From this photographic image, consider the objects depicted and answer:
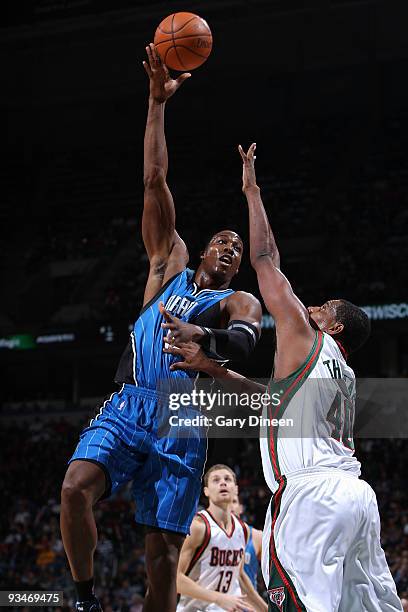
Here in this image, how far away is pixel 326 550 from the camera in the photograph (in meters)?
3.60

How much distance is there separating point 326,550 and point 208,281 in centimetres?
184

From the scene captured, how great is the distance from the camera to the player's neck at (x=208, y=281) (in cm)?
491

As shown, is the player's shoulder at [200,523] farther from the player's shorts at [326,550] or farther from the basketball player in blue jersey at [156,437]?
the player's shorts at [326,550]

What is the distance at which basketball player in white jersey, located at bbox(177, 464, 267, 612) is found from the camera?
6703 millimetres

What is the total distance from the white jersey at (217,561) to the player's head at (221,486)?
0.62ft

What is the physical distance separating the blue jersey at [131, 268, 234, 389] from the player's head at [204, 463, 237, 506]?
2691mm

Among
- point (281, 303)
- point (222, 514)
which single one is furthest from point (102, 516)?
point (281, 303)

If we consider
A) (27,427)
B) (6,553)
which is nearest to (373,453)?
(6,553)

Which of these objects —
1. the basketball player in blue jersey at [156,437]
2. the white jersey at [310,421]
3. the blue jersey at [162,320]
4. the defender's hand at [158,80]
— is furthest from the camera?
the defender's hand at [158,80]

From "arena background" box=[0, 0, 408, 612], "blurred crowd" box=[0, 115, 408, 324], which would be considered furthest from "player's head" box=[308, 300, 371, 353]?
"blurred crowd" box=[0, 115, 408, 324]

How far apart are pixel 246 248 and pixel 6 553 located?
8.03 meters

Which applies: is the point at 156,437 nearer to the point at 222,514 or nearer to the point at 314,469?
the point at 314,469

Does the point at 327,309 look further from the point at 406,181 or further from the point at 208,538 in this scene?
the point at 406,181

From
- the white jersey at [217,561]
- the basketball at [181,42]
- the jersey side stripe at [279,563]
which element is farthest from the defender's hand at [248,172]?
the white jersey at [217,561]
